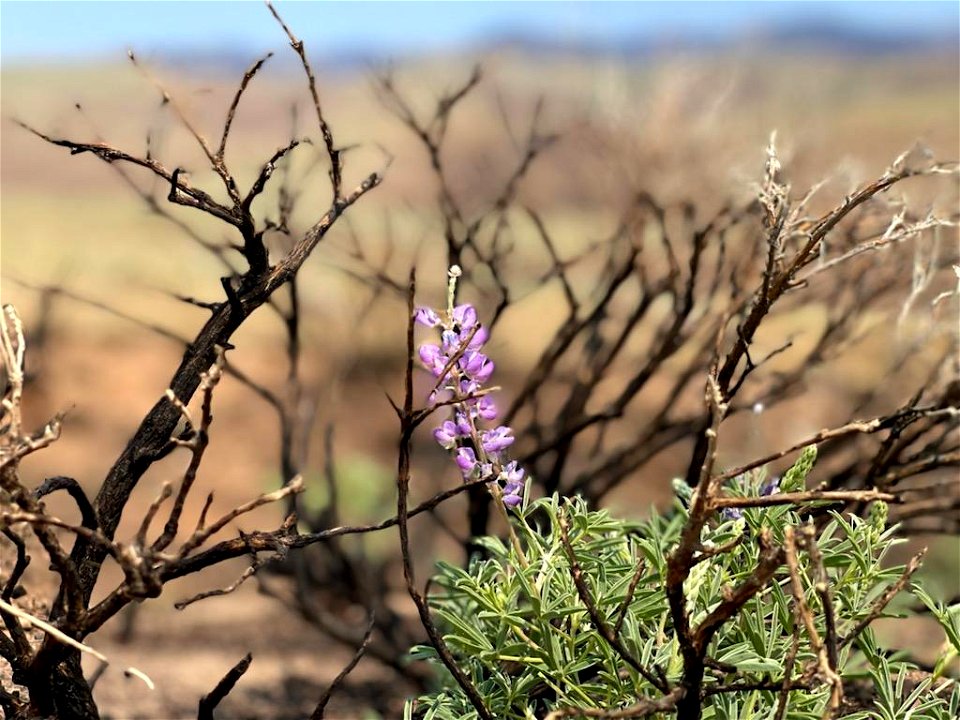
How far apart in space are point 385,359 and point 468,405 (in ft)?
21.0

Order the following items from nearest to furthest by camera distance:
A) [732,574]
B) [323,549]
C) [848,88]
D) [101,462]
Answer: [732,574], [323,549], [101,462], [848,88]

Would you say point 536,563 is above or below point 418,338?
below

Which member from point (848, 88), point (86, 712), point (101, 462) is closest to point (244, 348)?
point (101, 462)

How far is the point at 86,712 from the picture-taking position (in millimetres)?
1301

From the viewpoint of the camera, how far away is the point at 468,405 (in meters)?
1.33

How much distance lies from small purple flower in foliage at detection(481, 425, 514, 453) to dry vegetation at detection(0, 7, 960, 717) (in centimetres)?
14

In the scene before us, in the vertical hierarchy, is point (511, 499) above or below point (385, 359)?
below

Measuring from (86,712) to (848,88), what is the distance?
137ft

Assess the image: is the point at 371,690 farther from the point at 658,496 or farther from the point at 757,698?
the point at 658,496

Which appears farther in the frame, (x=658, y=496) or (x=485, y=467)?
(x=658, y=496)

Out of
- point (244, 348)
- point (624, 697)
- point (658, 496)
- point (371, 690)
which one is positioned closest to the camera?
point (624, 697)

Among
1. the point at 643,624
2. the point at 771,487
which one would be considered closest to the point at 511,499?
the point at 643,624

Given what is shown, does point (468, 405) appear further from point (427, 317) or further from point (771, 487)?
point (771, 487)

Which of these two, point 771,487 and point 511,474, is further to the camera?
point 771,487
